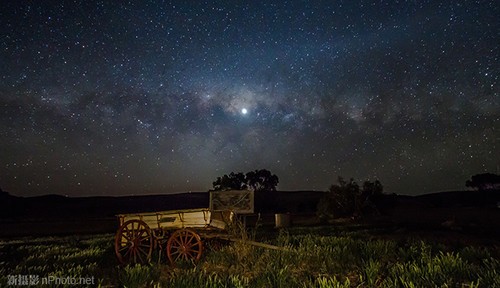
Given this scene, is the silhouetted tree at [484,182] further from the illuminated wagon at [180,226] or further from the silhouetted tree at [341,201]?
the illuminated wagon at [180,226]

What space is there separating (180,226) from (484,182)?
61.9m

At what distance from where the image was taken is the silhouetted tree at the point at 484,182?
57.3m

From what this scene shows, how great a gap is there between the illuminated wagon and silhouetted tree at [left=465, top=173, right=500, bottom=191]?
6013 cm

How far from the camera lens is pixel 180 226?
1136 centimetres

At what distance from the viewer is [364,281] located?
6.96 metres

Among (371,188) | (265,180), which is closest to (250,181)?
(265,180)

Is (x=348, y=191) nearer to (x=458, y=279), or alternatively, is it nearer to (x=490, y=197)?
(x=458, y=279)

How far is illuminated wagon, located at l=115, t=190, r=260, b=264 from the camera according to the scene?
1078cm

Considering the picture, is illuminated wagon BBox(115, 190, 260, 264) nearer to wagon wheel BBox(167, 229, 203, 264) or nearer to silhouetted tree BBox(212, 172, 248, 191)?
wagon wheel BBox(167, 229, 203, 264)

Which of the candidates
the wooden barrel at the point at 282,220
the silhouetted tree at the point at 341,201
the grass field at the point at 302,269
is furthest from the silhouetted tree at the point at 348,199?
the grass field at the point at 302,269

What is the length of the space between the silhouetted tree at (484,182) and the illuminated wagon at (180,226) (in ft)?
197

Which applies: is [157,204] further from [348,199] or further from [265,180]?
[348,199]

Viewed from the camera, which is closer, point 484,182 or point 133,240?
point 133,240

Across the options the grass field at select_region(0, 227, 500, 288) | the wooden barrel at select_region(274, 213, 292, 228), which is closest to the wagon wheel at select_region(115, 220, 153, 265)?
the grass field at select_region(0, 227, 500, 288)
